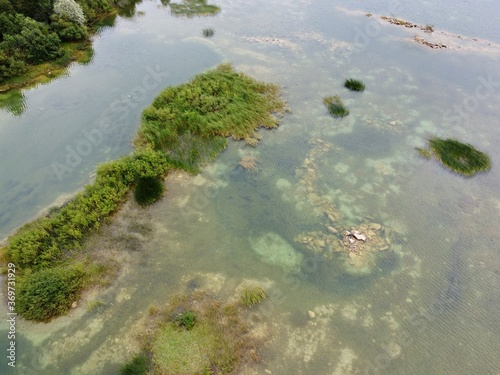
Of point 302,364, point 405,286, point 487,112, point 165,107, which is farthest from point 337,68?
point 302,364

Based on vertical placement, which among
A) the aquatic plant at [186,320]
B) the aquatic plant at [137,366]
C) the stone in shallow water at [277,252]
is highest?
the stone in shallow water at [277,252]

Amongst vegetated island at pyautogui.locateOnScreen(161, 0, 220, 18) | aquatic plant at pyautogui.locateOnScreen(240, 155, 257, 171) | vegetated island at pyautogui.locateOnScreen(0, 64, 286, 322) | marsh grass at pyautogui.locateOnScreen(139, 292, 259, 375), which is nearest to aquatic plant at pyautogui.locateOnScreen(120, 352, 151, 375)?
marsh grass at pyautogui.locateOnScreen(139, 292, 259, 375)

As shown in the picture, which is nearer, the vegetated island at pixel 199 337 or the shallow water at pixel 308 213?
the vegetated island at pixel 199 337

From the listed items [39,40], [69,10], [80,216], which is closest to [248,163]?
[80,216]

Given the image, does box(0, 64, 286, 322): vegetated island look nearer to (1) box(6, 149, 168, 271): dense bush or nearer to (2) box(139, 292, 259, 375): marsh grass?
(1) box(6, 149, 168, 271): dense bush

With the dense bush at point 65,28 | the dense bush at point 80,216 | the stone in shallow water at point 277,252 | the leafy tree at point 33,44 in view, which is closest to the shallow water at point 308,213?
the stone in shallow water at point 277,252

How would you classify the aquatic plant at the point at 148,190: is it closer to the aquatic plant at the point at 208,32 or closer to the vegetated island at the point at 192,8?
the aquatic plant at the point at 208,32
